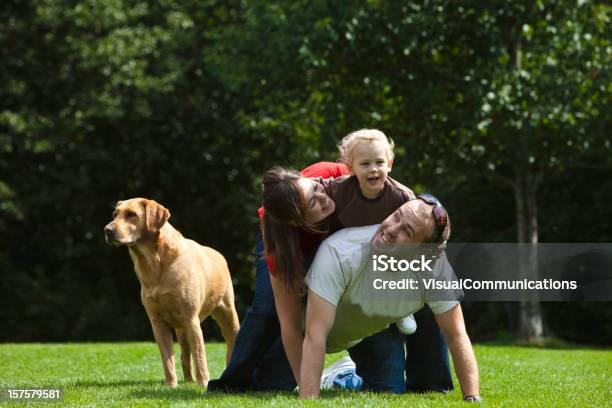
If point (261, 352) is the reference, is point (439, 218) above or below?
above

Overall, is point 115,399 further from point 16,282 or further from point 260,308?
point 16,282

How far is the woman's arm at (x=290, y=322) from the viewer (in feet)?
18.2

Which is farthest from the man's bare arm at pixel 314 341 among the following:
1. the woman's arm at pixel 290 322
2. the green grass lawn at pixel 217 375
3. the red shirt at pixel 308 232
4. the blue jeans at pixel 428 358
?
the blue jeans at pixel 428 358

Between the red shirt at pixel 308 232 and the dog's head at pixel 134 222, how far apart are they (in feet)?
4.63

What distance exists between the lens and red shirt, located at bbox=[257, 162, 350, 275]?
5.61m

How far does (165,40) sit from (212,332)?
6791 mm

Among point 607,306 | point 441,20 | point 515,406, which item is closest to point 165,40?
point 441,20

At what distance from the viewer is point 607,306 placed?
15.3m

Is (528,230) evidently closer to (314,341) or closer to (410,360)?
(410,360)

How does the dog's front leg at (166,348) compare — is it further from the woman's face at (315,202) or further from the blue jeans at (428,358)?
the woman's face at (315,202)

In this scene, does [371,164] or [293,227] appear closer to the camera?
[371,164]

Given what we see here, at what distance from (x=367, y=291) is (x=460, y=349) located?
628mm

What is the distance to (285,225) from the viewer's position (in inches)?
211

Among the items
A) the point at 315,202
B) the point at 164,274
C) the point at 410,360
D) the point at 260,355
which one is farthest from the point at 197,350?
the point at 315,202
